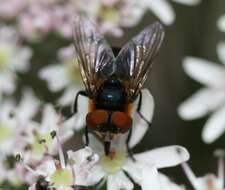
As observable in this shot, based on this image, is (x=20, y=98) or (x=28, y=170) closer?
(x=28, y=170)

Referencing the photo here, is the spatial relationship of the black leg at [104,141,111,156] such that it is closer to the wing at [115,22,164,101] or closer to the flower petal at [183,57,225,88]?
the wing at [115,22,164,101]

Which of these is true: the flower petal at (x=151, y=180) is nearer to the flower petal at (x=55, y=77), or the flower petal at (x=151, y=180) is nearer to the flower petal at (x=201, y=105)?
the flower petal at (x=201, y=105)

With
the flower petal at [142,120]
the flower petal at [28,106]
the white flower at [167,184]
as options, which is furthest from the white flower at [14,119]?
the white flower at [167,184]

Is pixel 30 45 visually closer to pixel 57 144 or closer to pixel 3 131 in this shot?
pixel 3 131

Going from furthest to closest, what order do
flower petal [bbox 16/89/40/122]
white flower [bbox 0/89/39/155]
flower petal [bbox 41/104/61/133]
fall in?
flower petal [bbox 16/89/40/122], white flower [bbox 0/89/39/155], flower petal [bbox 41/104/61/133]

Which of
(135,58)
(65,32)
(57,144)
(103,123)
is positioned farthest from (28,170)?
(65,32)

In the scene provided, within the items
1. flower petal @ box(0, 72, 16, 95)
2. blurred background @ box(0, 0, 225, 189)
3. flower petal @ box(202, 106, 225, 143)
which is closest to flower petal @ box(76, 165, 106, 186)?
blurred background @ box(0, 0, 225, 189)

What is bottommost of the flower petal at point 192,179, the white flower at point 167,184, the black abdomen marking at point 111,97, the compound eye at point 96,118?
the flower petal at point 192,179
